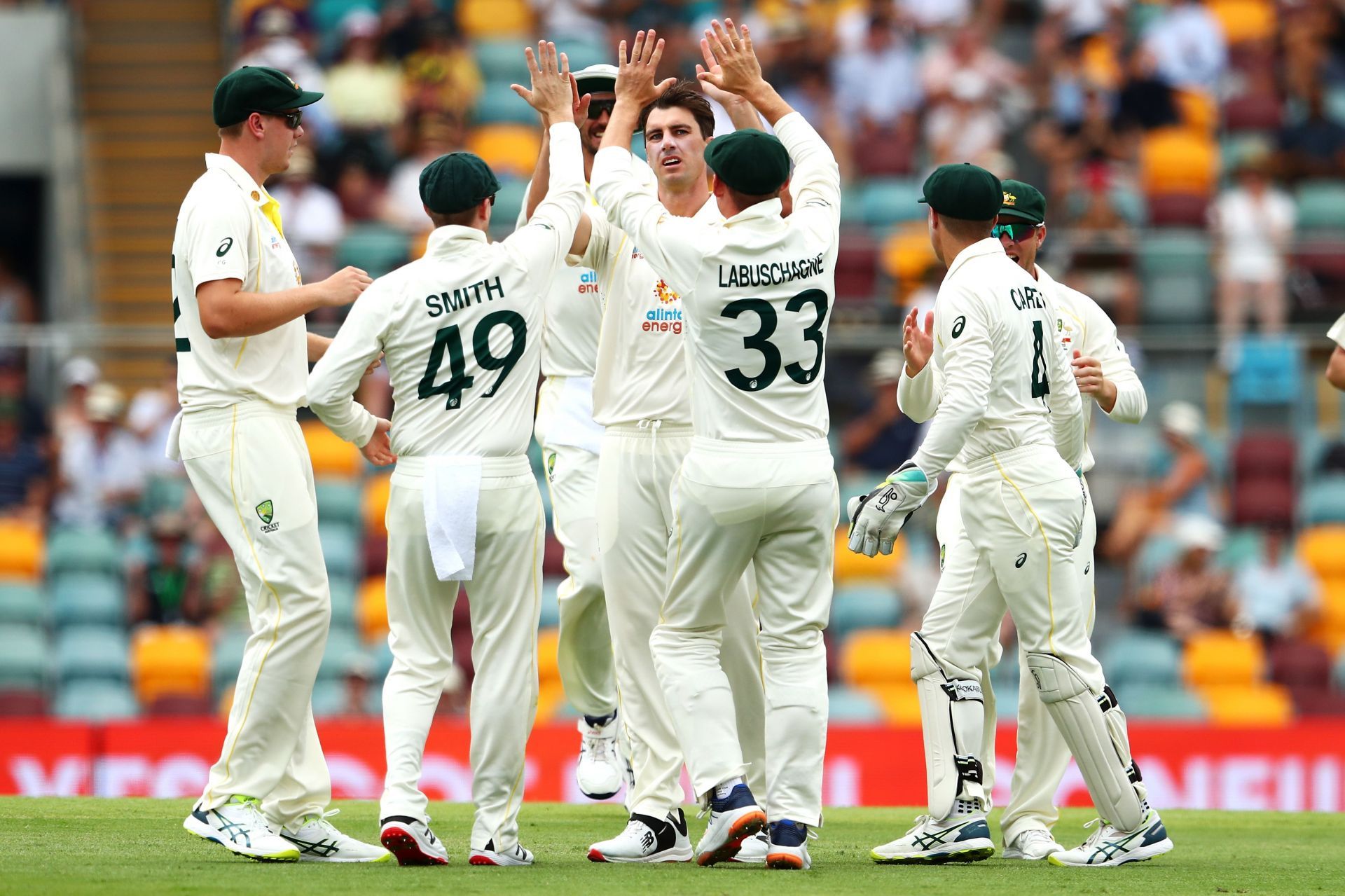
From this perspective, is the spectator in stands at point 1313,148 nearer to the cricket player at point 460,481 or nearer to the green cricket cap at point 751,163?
the green cricket cap at point 751,163

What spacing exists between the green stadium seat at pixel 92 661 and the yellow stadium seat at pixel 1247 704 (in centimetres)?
741

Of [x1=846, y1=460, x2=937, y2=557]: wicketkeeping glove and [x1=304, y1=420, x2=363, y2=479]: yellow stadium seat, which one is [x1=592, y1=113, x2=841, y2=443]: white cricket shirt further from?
[x1=304, y1=420, x2=363, y2=479]: yellow stadium seat

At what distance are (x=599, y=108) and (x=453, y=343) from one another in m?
1.79

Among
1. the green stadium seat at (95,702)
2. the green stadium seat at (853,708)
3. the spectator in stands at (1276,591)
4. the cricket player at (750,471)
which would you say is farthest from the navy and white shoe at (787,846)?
the spectator in stands at (1276,591)

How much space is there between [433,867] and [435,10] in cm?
1153

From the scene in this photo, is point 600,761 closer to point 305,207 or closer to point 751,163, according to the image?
point 751,163

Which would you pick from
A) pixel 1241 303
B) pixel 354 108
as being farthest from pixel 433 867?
pixel 354 108

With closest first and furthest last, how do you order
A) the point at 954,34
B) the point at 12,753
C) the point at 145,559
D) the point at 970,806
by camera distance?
the point at 970,806
the point at 12,753
the point at 145,559
the point at 954,34

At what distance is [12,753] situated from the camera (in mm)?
11539

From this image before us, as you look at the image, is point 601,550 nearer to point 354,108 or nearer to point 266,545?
point 266,545

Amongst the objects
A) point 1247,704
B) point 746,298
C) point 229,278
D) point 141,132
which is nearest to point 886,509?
point 746,298

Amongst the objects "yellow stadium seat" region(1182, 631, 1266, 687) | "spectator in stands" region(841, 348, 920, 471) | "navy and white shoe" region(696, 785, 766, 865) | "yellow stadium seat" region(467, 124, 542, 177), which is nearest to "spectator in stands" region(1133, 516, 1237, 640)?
"yellow stadium seat" region(1182, 631, 1266, 687)

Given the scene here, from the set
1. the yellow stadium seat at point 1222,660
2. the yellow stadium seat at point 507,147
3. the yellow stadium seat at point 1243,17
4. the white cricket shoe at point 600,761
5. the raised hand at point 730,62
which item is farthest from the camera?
the yellow stadium seat at point 1243,17

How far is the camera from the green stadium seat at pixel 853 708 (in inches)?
508
